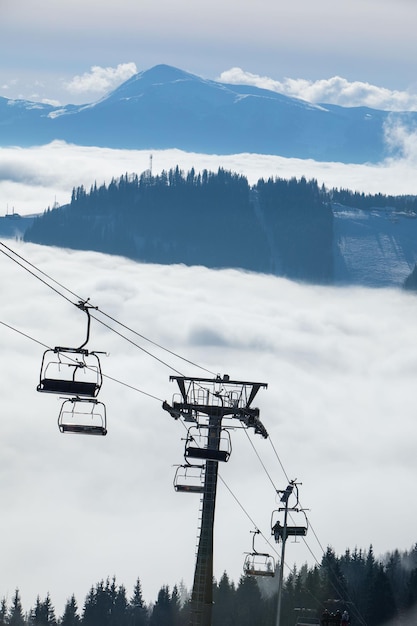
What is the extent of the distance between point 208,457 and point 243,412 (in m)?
3.13

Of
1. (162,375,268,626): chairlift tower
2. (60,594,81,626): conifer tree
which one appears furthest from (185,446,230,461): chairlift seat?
(60,594,81,626): conifer tree

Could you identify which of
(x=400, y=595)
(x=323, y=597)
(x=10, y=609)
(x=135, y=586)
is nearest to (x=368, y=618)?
(x=323, y=597)

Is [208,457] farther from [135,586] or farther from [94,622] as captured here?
[135,586]

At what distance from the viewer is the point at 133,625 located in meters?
158

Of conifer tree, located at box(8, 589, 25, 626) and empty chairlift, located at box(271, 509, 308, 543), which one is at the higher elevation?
empty chairlift, located at box(271, 509, 308, 543)

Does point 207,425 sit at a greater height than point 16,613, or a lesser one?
greater

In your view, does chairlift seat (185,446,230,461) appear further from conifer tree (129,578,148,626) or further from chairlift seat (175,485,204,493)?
conifer tree (129,578,148,626)

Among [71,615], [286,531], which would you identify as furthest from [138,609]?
[286,531]

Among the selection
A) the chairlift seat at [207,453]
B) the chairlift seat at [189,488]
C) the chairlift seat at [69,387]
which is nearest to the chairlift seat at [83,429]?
the chairlift seat at [69,387]

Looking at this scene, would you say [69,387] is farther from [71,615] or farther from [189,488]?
[71,615]

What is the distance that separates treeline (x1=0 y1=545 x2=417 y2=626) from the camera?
128625 mm

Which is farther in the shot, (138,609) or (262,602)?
(138,609)

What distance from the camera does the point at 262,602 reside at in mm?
145500

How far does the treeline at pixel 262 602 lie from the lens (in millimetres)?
128625
